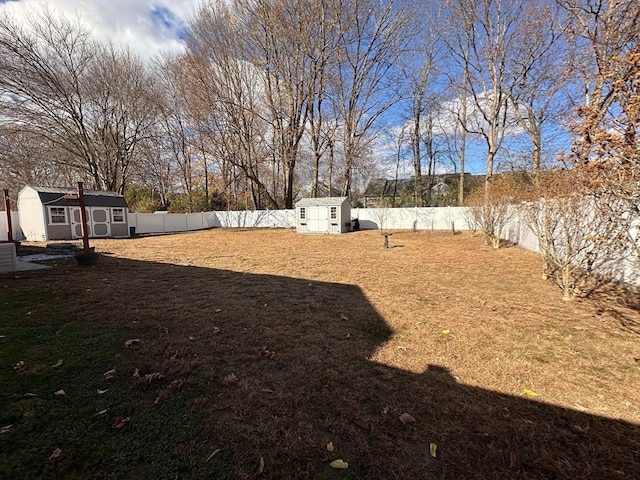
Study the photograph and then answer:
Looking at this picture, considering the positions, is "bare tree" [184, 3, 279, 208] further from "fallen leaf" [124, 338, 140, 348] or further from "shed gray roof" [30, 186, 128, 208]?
"fallen leaf" [124, 338, 140, 348]

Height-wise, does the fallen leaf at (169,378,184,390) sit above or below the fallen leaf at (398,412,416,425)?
above

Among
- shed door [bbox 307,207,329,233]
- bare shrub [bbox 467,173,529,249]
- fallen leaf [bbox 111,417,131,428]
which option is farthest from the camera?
shed door [bbox 307,207,329,233]

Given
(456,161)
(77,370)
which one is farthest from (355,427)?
(456,161)

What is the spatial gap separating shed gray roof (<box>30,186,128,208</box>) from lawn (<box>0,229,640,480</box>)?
14296mm

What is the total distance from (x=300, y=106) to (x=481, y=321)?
20.9m

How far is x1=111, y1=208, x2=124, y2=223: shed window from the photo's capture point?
719 inches

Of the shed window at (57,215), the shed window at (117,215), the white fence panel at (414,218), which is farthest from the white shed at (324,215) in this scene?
the shed window at (57,215)

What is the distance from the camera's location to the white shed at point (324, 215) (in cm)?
1928

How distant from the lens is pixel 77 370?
2.54 m

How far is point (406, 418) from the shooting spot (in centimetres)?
206

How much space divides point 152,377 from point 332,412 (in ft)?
5.28

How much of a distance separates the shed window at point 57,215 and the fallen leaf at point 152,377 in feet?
62.0

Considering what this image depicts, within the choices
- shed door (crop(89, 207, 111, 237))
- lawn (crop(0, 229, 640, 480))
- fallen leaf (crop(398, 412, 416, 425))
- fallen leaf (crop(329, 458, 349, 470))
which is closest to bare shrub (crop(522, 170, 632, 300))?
lawn (crop(0, 229, 640, 480))

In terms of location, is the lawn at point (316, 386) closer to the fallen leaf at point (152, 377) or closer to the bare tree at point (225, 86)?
the fallen leaf at point (152, 377)
